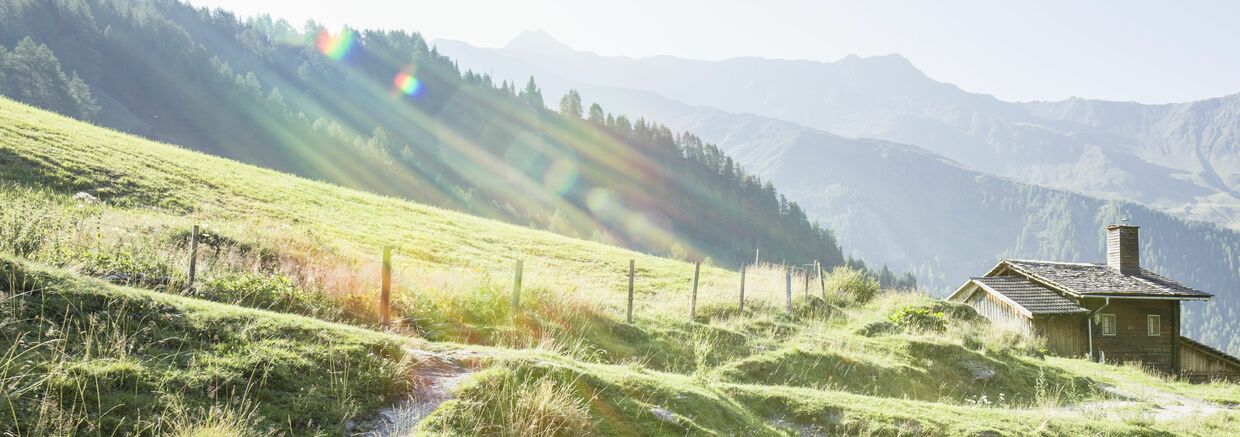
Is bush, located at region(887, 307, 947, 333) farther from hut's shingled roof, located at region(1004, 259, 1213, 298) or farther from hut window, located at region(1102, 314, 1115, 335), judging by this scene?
hut window, located at region(1102, 314, 1115, 335)

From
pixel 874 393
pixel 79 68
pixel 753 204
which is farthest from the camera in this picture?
pixel 753 204

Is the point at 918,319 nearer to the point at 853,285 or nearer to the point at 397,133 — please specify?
the point at 853,285

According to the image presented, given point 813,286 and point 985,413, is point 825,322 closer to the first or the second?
point 813,286

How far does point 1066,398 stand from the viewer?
68.1 ft

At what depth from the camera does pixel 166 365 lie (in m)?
6.80

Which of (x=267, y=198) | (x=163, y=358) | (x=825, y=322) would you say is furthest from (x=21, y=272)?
(x=267, y=198)

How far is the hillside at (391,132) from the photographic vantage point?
13400 centimetres

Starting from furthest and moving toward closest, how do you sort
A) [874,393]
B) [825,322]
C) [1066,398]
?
[825,322] < [1066,398] < [874,393]

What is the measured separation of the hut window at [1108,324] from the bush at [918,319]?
67.4 feet

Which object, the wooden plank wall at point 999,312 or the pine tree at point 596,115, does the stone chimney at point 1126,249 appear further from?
the pine tree at point 596,115

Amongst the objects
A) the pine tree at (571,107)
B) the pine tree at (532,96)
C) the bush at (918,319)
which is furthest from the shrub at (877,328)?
the pine tree at (532,96)

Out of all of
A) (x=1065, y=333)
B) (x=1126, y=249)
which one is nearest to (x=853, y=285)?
(x=1065, y=333)

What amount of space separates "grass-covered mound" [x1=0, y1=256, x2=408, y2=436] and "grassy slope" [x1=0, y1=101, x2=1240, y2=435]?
0.03 meters

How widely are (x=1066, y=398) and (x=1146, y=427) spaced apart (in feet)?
24.2
